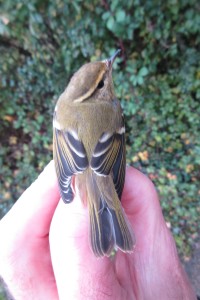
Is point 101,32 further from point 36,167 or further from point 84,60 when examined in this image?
point 36,167

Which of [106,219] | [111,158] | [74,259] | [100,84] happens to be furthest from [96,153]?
[74,259]

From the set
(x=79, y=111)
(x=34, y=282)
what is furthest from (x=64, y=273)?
(x=79, y=111)

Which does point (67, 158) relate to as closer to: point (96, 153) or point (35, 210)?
point (96, 153)

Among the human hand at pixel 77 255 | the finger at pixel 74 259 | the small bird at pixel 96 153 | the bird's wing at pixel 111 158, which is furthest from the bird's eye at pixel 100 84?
the finger at pixel 74 259

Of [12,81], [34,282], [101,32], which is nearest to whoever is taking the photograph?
[34,282]

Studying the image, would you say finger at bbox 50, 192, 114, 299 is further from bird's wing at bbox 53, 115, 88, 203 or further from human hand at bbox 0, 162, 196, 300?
bird's wing at bbox 53, 115, 88, 203

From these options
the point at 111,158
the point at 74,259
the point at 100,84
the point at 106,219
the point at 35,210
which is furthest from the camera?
the point at 100,84
